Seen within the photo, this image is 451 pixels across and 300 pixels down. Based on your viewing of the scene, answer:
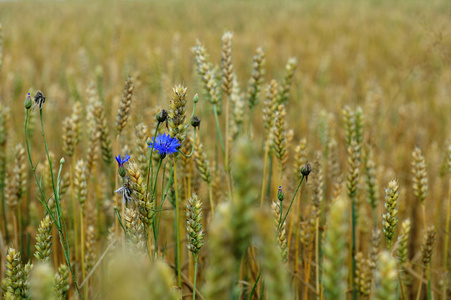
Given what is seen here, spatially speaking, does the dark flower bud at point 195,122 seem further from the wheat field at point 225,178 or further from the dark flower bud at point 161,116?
the dark flower bud at point 161,116

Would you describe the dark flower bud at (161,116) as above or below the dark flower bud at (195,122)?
below

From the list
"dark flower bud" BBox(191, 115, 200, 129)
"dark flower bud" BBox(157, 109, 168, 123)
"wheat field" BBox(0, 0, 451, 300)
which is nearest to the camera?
"wheat field" BBox(0, 0, 451, 300)

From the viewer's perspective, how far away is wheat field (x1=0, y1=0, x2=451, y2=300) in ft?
1.66

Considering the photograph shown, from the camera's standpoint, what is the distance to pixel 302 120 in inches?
134

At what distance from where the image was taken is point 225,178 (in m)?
1.88

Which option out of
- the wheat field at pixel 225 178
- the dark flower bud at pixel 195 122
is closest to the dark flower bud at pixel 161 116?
the wheat field at pixel 225 178

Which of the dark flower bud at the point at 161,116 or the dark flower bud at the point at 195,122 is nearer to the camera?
the dark flower bud at the point at 161,116

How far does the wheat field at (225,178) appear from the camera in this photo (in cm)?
51

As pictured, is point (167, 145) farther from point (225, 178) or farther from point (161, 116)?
point (225, 178)

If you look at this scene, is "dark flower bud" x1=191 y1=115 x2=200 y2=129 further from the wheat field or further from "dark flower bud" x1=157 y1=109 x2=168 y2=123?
"dark flower bud" x1=157 y1=109 x2=168 y2=123

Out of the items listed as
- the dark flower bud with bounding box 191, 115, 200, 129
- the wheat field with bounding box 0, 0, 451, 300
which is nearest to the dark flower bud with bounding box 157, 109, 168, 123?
the wheat field with bounding box 0, 0, 451, 300

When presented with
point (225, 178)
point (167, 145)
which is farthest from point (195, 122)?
point (225, 178)

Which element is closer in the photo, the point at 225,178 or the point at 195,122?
the point at 195,122

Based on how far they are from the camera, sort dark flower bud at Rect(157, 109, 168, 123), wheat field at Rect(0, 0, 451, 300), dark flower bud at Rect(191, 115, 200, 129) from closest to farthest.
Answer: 1. wheat field at Rect(0, 0, 451, 300)
2. dark flower bud at Rect(157, 109, 168, 123)
3. dark flower bud at Rect(191, 115, 200, 129)
